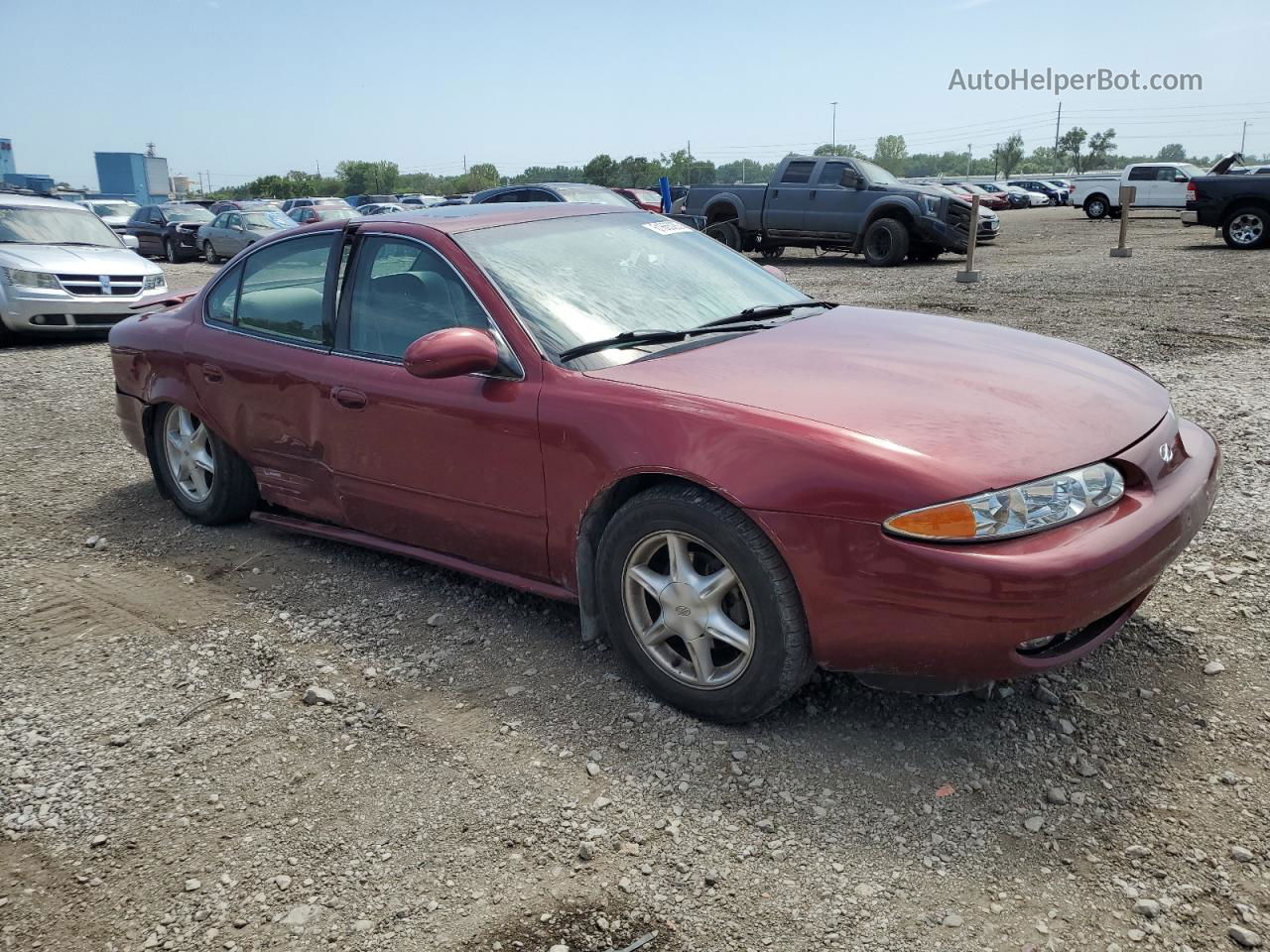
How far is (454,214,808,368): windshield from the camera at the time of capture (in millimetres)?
3436

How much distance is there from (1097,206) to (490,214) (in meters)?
35.1

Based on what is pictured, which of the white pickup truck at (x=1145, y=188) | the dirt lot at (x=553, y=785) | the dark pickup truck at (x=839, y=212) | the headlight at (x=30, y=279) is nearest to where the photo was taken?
the dirt lot at (x=553, y=785)

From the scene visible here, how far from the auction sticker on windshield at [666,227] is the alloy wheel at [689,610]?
1738 mm

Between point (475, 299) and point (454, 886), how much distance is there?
196 centimetres

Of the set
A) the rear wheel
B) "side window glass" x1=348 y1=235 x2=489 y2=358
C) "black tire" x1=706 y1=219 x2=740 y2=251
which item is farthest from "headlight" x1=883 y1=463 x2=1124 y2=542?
the rear wheel

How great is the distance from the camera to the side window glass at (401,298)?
3598mm

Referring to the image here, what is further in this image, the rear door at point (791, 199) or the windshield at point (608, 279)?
the rear door at point (791, 199)

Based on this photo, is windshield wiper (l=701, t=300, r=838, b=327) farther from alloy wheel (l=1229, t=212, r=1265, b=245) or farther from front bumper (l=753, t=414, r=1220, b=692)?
alloy wheel (l=1229, t=212, r=1265, b=245)

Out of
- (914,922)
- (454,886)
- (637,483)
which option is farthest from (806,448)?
(454,886)

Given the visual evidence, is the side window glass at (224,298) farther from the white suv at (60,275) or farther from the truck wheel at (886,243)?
the truck wheel at (886,243)

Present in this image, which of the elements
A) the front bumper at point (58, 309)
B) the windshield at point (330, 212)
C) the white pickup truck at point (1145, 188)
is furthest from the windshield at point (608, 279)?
the white pickup truck at point (1145, 188)

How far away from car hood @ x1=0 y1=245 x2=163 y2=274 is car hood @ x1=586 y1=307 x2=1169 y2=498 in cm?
1018

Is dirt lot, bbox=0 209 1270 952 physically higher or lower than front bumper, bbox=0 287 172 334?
lower

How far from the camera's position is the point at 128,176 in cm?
7425
